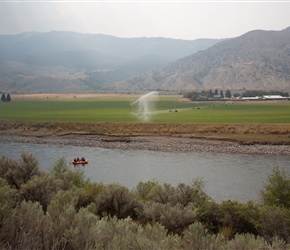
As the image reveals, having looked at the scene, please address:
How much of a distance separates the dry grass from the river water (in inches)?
368

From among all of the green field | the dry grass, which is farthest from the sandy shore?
the green field

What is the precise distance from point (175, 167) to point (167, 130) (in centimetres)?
2218

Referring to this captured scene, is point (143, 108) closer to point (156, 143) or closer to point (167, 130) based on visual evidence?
point (167, 130)

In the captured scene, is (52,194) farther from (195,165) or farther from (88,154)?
(88,154)

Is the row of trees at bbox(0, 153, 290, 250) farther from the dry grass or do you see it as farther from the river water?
the dry grass

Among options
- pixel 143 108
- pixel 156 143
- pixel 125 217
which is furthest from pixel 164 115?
pixel 125 217

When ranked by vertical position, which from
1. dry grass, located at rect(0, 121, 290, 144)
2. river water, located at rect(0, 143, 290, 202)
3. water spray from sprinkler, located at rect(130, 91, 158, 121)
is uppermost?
water spray from sprinkler, located at rect(130, 91, 158, 121)

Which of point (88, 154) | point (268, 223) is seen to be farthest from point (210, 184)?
point (88, 154)

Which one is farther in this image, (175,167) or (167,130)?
(167,130)

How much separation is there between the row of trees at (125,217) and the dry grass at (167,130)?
1330 inches

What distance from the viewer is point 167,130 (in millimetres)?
58812

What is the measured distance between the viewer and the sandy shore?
1834 inches

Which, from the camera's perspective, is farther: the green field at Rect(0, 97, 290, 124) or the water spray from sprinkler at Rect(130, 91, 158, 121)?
the water spray from sprinkler at Rect(130, 91, 158, 121)

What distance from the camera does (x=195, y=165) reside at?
3800cm
